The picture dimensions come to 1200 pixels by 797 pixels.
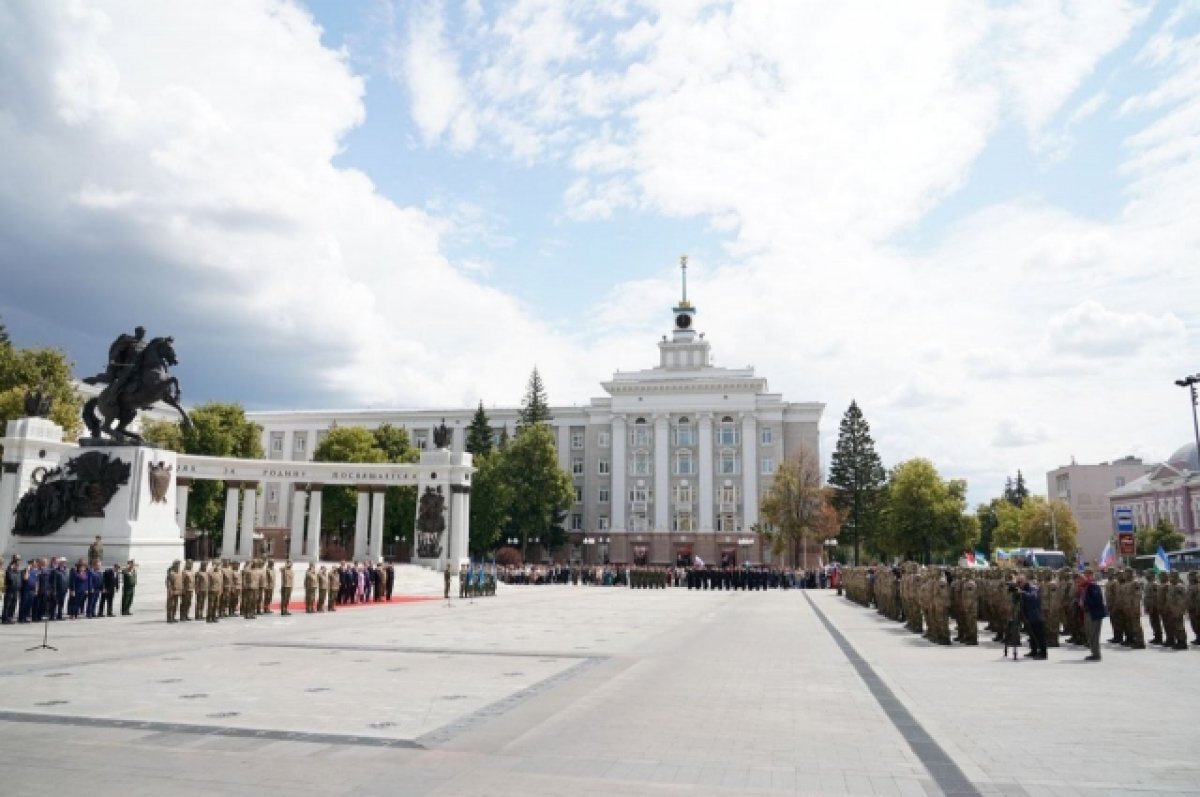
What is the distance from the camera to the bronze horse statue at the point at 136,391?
2569 centimetres

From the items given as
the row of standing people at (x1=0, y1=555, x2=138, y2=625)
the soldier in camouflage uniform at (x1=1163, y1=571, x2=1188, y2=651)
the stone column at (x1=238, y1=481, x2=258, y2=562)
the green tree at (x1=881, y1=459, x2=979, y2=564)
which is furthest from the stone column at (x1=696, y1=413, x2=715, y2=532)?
the row of standing people at (x1=0, y1=555, x2=138, y2=625)

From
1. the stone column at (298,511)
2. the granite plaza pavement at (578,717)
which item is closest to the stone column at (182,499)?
the stone column at (298,511)

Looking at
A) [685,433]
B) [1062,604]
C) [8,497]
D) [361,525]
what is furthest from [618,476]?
[1062,604]

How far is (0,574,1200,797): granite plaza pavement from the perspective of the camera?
669 cm

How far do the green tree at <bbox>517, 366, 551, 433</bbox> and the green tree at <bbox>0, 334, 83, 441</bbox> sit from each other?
41.6 metres

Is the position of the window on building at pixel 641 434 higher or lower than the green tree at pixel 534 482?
higher

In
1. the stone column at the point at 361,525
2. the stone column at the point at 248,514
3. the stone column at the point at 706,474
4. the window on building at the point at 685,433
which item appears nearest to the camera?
the stone column at the point at 248,514

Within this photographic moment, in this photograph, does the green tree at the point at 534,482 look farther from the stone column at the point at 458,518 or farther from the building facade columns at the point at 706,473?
the stone column at the point at 458,518

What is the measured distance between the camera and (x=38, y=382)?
142 ft

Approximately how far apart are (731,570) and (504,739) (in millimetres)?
45285

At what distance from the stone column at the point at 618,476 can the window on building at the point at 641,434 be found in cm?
103

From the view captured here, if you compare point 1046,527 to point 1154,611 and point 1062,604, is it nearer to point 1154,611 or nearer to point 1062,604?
point 1154,611

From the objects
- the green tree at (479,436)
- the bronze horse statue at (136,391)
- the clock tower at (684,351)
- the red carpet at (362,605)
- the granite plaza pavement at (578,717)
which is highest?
the clock tower at (684,351)

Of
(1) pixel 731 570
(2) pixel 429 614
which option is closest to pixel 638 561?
(1) pixel 731 570
